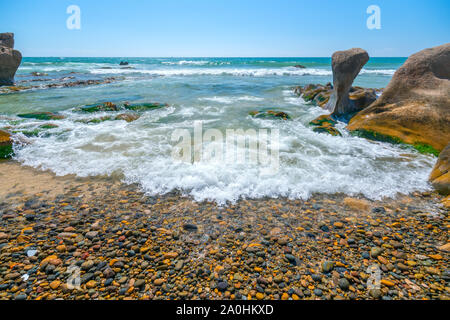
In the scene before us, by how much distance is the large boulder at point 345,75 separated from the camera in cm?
938

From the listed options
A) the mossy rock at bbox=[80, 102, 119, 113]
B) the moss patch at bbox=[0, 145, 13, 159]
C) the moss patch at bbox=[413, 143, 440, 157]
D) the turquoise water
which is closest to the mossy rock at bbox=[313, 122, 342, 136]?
the turquoise water

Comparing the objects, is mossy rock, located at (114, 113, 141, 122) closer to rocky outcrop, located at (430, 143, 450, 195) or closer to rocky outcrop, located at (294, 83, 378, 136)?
rocky outcrop, located at (294, 83, 378, 136)

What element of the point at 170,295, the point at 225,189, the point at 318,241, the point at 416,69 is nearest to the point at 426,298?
the point at 318,241

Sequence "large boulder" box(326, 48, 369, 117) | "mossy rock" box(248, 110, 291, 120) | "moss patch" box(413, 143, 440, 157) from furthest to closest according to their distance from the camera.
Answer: "mossy rock" box(248, 110, 291, 120), "large boulder" box(326, 48, 369, 117), "moss patch" box(413, 143, 440, 157)

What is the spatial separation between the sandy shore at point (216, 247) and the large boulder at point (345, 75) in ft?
23.0

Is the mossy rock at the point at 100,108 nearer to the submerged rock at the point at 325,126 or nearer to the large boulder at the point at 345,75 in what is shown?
the submerged rock at the point at 325,126

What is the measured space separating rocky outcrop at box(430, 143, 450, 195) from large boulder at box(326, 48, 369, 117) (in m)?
6.07

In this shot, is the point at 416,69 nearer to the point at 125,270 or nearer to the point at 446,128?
the point at 446,128

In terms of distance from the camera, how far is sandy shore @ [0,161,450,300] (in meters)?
2.35

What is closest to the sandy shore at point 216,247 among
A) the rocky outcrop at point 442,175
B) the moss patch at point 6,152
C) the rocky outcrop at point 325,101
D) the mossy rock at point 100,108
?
the rocky outcrop at point 442,175

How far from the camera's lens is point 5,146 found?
5859mm

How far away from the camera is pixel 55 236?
121 inches

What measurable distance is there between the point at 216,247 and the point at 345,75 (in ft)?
32.4

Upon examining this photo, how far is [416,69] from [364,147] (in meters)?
4.05
